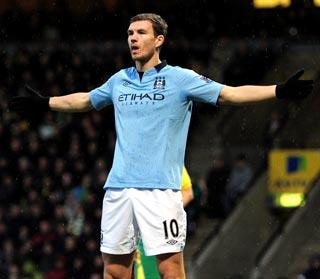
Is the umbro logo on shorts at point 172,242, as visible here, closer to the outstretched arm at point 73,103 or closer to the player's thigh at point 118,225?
the player's thigh at point 118,225

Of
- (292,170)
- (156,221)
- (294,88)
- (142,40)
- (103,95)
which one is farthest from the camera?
(292,170)

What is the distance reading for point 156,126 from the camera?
7863 mm

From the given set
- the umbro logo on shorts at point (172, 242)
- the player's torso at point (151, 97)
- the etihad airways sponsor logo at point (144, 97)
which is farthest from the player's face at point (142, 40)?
the umbro logo on shorts at point (172, 242)

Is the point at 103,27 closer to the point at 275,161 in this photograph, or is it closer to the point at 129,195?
the point at 275,161

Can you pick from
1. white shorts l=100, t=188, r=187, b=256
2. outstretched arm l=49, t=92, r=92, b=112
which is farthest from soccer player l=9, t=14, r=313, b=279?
outstretched arm l=49, t=92, r=92, b=112

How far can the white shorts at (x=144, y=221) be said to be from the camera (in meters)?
7.85

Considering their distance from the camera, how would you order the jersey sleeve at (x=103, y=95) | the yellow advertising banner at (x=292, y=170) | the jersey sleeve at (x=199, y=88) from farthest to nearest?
the yellow advertising banner at (x=292, y=170), the jersey sleeve at (x=103, y=95), the jersey sleeve at (x=199, y=88)

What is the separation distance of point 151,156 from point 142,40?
0.78 metres

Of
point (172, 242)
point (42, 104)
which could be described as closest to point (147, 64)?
point (42, 104)

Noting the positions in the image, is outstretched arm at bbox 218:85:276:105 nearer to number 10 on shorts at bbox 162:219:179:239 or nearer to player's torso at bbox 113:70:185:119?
player's torso at bbox 113:70:185:119

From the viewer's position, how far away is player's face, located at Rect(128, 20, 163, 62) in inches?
314

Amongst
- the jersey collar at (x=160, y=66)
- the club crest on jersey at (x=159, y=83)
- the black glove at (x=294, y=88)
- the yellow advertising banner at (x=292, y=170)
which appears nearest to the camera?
the black glove at (x=294, y=88)

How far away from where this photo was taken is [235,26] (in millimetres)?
22547

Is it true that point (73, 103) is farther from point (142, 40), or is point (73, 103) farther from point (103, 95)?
point (142, 40)
